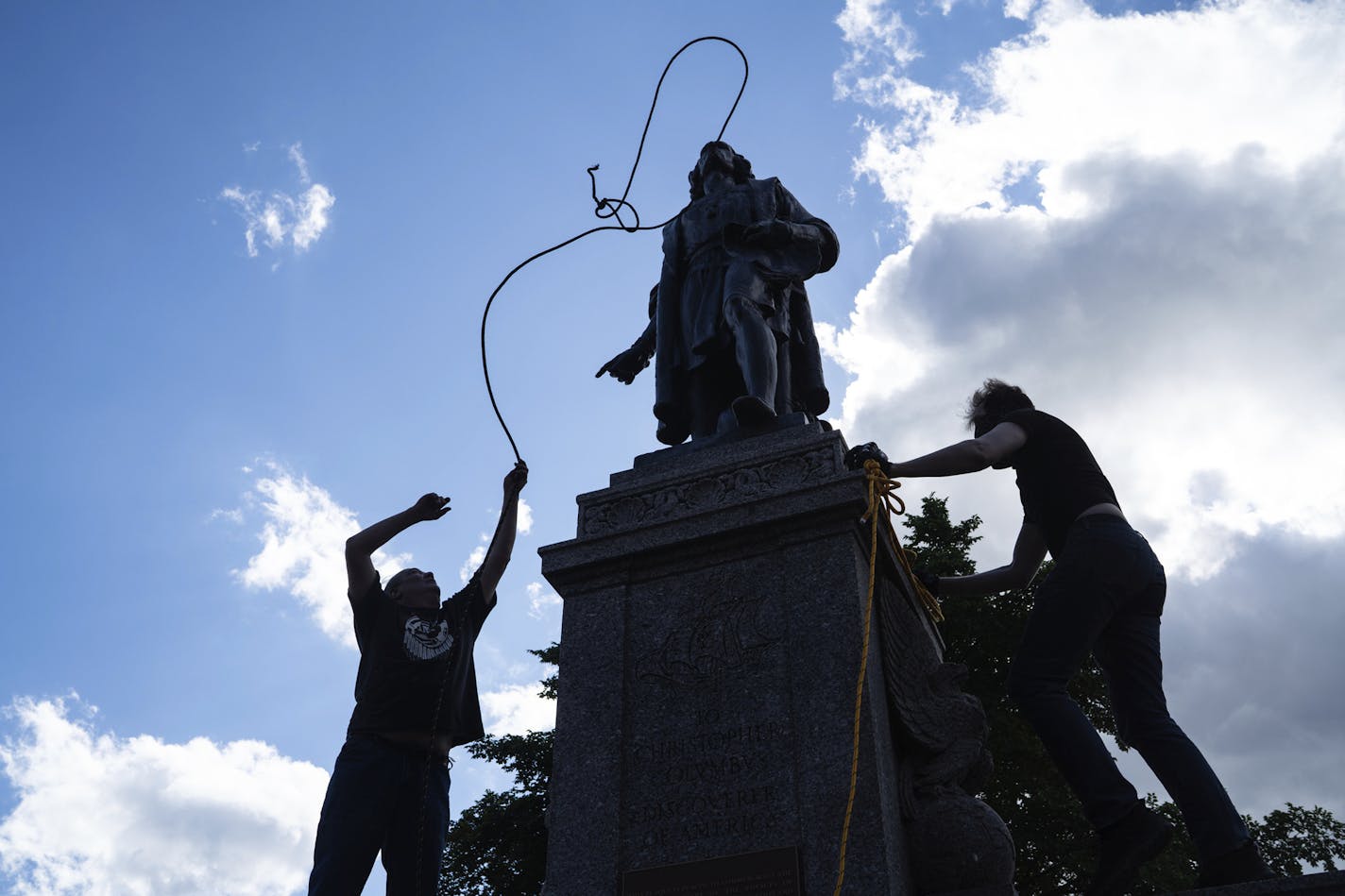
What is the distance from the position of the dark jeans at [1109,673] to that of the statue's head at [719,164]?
4.28m

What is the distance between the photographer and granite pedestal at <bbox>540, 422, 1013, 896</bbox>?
14.6 feet

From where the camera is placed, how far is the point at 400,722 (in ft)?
16.5

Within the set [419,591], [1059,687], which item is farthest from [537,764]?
[1059,687]

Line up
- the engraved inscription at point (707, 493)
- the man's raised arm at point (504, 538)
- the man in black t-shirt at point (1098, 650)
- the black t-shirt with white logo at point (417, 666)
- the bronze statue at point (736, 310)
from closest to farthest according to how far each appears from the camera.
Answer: the man in black t-shirt at point (1098, 650) → the black t-shirt with white logo at point (417, 666) → the engraved inscription at point (707, 493) → the man's raised arm at point (504, 538) → the bronze statue at point (736, 310)

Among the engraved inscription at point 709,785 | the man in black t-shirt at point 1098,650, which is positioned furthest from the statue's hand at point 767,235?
the engraved inscription at point 709,785

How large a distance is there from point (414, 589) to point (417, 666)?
1.81ft

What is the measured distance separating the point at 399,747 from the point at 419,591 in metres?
0.89

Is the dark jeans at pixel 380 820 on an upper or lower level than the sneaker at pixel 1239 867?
upper

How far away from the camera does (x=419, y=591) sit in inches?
224

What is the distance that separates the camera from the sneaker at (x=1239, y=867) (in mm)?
4078

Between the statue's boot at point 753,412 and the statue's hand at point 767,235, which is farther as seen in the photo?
the statue's hand at point 767,235

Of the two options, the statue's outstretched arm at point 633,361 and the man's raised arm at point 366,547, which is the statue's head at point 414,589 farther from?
the statue's outstretched arm at point 633,361

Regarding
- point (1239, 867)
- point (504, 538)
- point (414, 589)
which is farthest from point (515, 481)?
point (1239, 867)

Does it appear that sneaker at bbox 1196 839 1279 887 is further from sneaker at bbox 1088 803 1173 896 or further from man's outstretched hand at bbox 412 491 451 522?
man's outstretched hand at bbox 412 491 451 522
